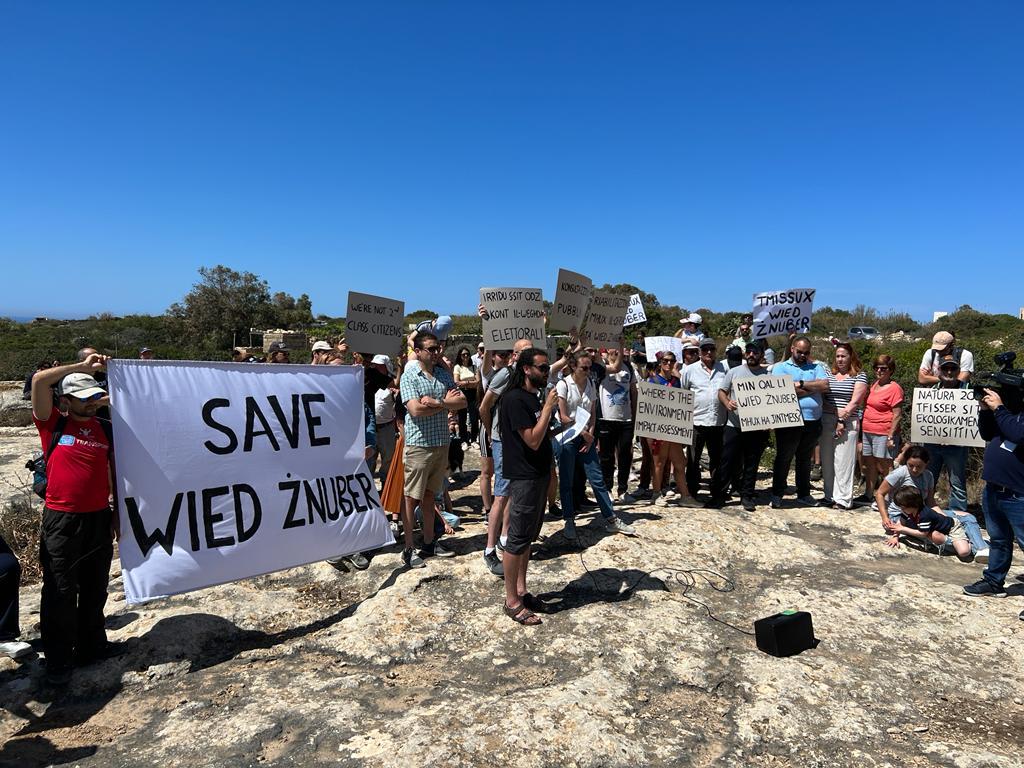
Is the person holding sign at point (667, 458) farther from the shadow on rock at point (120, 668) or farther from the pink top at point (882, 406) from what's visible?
the shadow on rock at point (120, 668)

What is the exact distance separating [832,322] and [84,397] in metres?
41.7

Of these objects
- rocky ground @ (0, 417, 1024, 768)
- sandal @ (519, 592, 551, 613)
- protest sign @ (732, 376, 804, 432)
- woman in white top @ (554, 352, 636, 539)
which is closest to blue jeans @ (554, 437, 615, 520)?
woman in white top @ (554, 352, 636, 539)

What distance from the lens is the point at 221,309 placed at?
44156 mm

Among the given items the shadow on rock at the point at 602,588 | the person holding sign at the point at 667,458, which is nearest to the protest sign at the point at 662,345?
the person holding sign at the point at 667,458

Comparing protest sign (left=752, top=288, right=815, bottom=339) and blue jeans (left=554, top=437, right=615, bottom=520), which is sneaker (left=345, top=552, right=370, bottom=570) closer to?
blue jeans (left=554, top=437, right=615, bottom=520)

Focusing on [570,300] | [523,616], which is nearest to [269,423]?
[523,616]

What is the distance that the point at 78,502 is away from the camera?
3.97 metres

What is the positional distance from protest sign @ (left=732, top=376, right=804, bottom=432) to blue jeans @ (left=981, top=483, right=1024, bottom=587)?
7.67 feet

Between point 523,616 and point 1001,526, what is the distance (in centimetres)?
415

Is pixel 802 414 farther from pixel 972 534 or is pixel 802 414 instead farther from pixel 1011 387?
pixel 1011 387

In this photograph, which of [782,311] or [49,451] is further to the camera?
[782,311]

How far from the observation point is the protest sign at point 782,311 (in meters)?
9.31

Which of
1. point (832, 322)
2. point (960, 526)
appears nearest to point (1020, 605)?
point (960, 526)

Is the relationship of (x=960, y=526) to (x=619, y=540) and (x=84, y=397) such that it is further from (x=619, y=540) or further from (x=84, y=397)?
(x=84, y=397)
